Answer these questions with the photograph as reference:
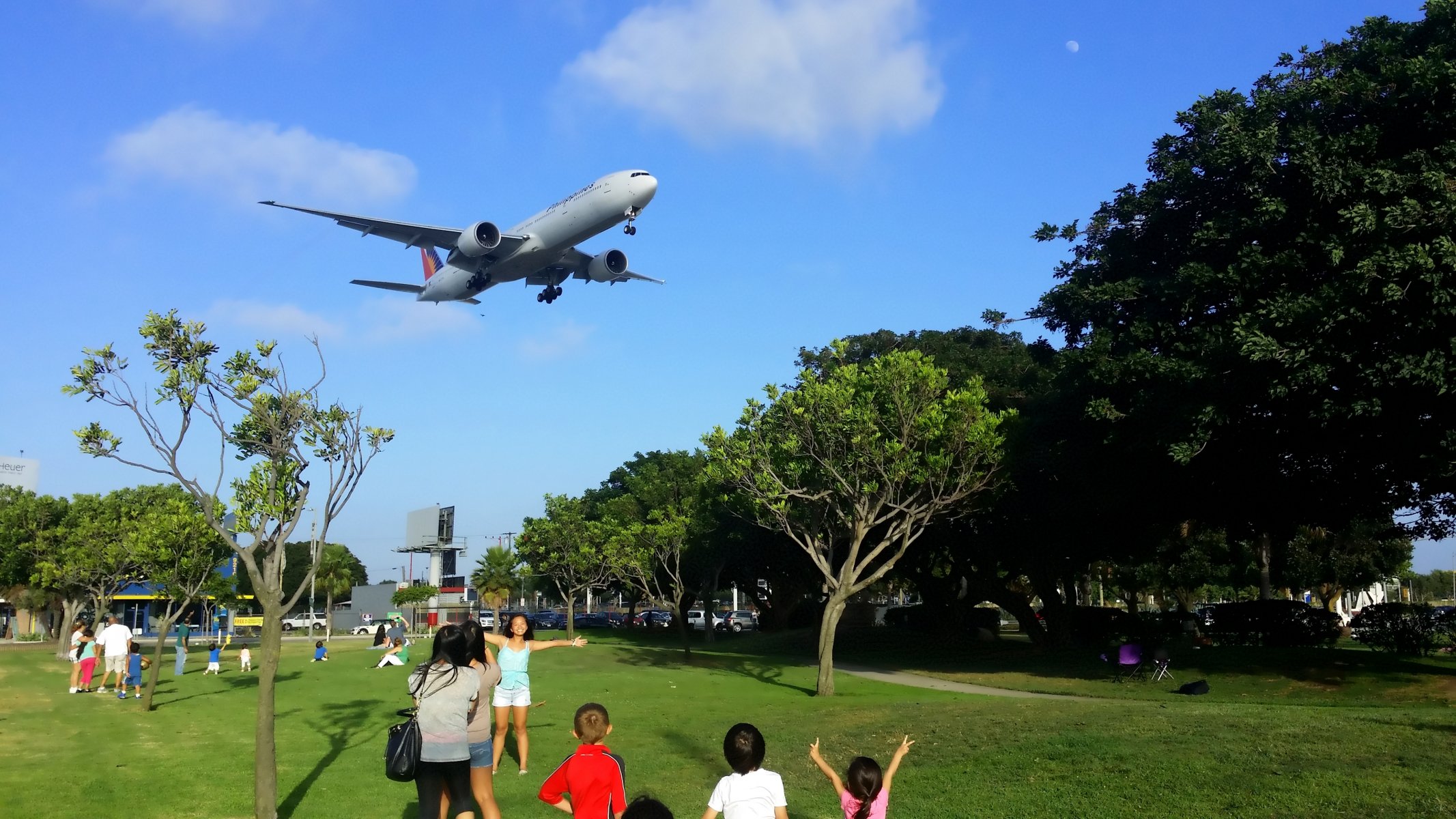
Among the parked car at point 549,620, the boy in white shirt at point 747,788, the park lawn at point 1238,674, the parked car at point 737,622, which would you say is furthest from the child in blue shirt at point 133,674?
the parked car at point 549,620

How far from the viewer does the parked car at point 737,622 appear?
63412 millimetres

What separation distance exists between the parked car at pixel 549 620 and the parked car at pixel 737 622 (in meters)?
12.2

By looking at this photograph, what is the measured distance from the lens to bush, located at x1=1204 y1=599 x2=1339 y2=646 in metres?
33.0

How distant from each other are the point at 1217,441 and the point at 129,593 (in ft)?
222

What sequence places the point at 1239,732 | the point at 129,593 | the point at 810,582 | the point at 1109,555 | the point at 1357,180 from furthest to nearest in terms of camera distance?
1. the point at 129,593
2. the point at 810,582
3. the point at 1109,555
4. the point at 1357,180
5. the point at 1239,732

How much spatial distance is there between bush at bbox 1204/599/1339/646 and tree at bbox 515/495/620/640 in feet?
86.2

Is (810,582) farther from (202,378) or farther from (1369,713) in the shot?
(202,378)

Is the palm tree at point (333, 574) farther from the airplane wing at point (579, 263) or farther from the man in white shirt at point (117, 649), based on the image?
the man in white shirt at point (117, 649)

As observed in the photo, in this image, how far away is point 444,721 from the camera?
21.3 feet

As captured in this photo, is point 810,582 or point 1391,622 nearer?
point 1391,622

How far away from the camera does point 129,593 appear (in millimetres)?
67750

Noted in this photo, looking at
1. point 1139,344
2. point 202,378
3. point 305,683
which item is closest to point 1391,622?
point 1139,344

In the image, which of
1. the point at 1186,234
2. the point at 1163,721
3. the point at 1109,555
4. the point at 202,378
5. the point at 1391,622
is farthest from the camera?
the point at 1109,555

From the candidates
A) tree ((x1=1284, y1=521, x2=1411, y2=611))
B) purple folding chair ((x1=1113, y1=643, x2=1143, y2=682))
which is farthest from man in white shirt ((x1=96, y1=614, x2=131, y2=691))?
tree ((x1=1284, y1=521, x2=1411, y2=611))
